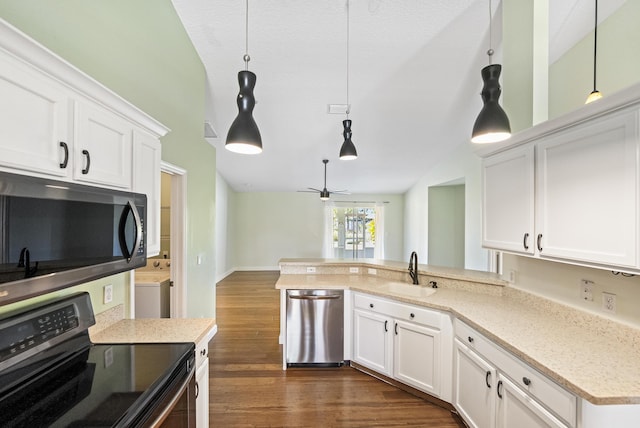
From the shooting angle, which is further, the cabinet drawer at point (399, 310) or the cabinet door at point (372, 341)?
the cabinet door at point (372, 341)

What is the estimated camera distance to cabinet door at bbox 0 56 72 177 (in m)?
0.85

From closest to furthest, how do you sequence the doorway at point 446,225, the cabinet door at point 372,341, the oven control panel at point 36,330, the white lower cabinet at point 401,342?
the oven control panel at point 36,330
the white lower cabinet at point 401,342
the cabinet door at point 372,341
the doorway at point 446,225

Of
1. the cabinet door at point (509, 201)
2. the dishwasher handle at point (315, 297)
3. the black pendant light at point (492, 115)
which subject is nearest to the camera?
the black pendant light at point (492, 115)

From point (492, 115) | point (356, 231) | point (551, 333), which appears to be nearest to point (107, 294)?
point (492, 115)

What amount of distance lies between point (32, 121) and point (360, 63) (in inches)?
111

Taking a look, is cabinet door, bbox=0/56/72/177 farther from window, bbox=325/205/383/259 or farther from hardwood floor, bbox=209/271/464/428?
window, bbox=325/205/383/259

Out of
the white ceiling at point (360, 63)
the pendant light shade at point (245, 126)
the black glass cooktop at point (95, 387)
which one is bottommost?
the black glass cooktop at point (95, 387)

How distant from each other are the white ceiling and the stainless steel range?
2.55 meters

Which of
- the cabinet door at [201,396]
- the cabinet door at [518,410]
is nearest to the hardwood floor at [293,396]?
the cabinet door at [201,396]

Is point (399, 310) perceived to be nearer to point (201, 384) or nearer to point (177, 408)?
point (201, 384)

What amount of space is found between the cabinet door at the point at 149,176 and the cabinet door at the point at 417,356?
80.5 inches

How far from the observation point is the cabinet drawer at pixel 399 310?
7.25 ft

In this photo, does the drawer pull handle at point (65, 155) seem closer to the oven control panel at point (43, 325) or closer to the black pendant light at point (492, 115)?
the oven control panel at point (43, 325)

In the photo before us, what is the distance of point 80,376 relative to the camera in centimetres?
110
